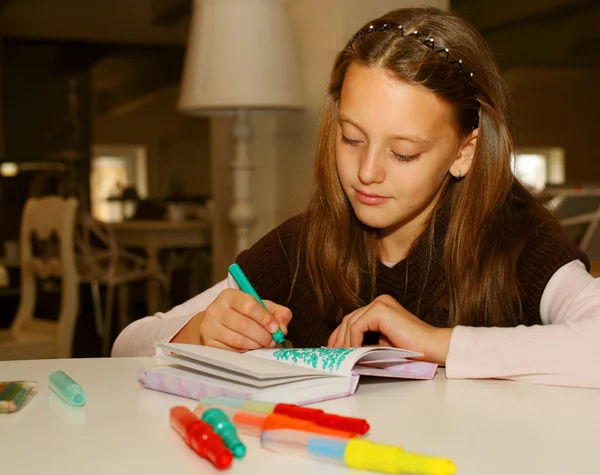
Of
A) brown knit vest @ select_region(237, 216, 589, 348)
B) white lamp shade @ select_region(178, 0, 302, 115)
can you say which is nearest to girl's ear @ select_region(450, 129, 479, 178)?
brown knit vest @ select_region(237, 216, 589, 348)

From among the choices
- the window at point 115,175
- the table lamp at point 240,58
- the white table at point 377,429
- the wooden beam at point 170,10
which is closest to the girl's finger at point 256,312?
the white table at point 377,429

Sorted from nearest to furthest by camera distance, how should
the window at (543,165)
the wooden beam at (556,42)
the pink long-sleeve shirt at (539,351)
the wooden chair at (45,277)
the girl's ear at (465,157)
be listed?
the pink long-sleeve shirt at (539,351), the girl's ear at (465,157), the wooden chair at (45,277), the wooden beam at (556,42), the window at (543,165)

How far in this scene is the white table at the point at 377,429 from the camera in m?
0.70

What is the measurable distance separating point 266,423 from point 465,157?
0.68 m

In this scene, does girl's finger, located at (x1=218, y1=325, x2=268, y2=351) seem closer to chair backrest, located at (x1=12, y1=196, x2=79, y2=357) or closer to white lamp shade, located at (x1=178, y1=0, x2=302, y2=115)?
chair backrest, located at (x1=12, y1=196, x2=79, y2=357)

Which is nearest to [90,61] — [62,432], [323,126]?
[323,126]

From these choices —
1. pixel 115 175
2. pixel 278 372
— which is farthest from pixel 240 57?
pixel 115 175

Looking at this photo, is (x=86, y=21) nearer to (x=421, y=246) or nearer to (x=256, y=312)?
(x=421, y=246)

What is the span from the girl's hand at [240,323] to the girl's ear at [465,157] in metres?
0.36

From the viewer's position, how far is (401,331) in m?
1.07

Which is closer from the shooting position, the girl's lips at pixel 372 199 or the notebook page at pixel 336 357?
the notebook page at pixel 336 357

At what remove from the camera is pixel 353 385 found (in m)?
0.92

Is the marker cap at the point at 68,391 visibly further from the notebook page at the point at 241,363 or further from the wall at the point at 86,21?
the wall at the point at 86,21

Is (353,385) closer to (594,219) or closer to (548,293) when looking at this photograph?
(548,293)
